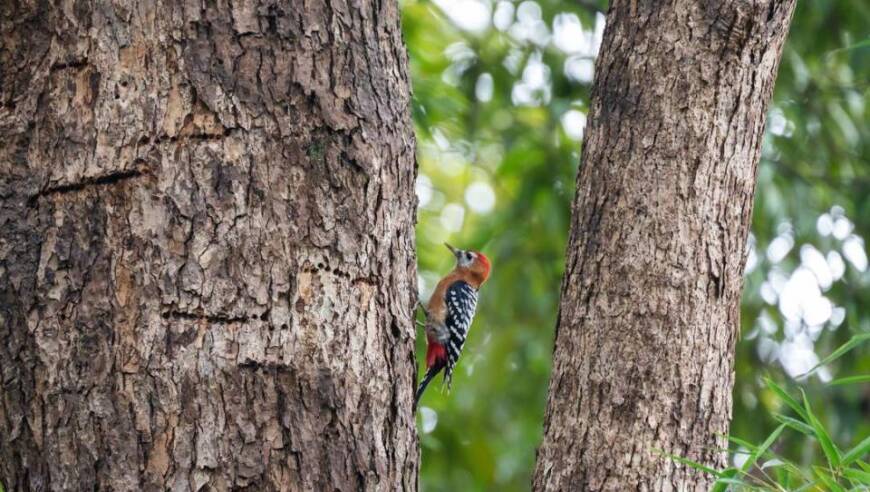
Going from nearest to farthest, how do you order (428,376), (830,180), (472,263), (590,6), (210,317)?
(210,317), (428,376), (472,263), (590,6), (830,180)

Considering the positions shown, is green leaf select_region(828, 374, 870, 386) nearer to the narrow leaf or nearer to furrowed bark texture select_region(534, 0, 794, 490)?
the narrow leaf

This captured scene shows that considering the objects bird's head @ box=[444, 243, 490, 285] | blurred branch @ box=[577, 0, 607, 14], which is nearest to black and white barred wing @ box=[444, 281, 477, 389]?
bird's head @ box=[444, 243, 490, 285]

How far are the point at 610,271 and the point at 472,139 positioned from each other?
15.6 ft

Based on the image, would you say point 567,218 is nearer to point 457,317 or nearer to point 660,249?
point 457,317

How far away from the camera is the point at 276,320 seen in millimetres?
2641

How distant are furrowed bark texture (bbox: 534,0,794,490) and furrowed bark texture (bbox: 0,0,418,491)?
47 centimetres

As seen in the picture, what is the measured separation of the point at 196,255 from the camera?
2.61 m

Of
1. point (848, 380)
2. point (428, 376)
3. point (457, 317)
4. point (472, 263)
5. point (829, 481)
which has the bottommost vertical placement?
point (829, 481)

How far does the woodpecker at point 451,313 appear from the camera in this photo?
620 cm

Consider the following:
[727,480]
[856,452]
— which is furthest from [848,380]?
[727,480]

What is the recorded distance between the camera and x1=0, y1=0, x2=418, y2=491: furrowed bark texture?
100 inches

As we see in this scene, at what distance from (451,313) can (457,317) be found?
6 centimetres

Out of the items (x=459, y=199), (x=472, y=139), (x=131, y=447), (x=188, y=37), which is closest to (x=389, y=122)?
(x=188, y=37)

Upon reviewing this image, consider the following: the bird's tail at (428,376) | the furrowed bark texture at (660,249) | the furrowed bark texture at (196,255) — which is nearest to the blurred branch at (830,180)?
the bird's tail at (428,376)
